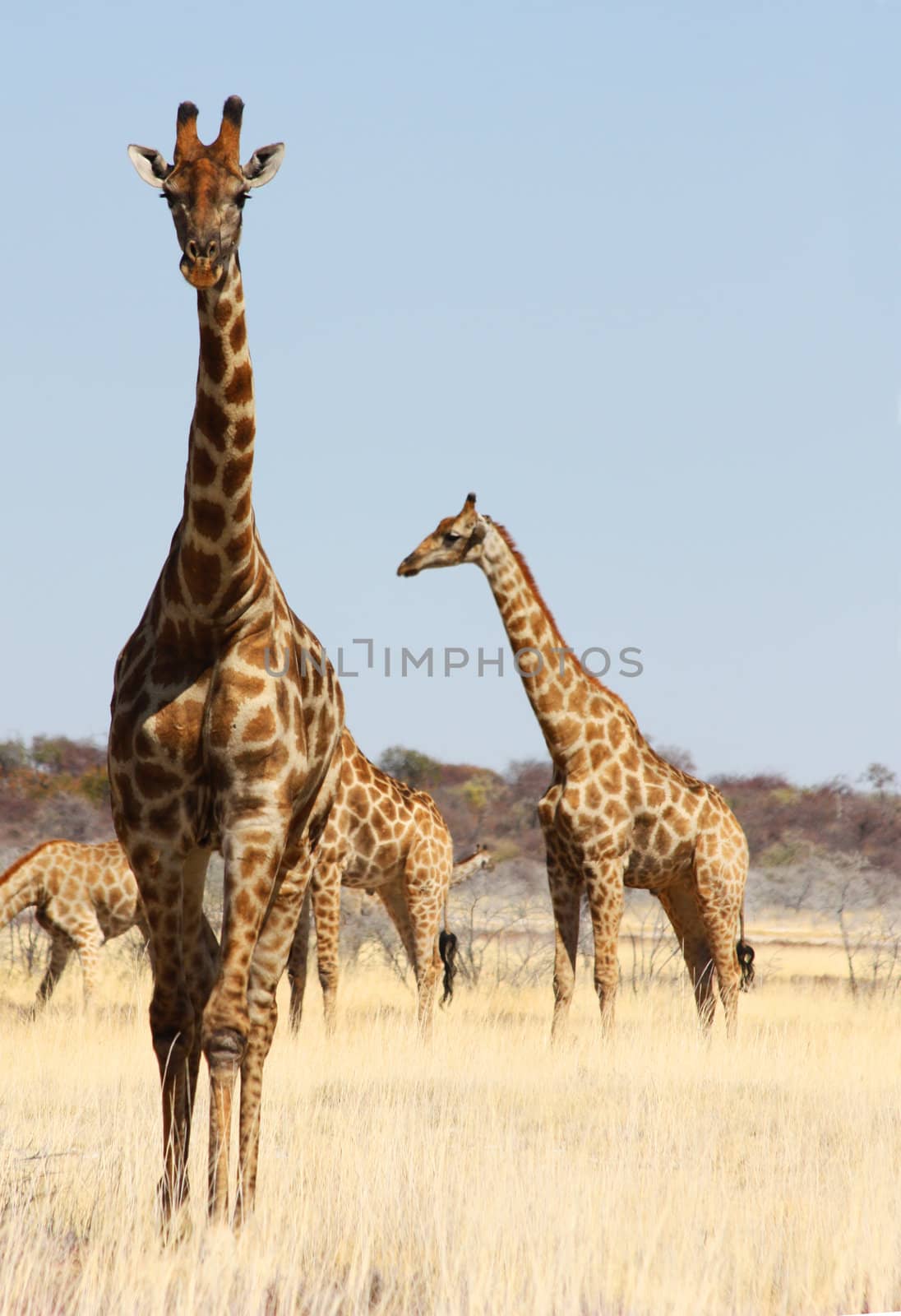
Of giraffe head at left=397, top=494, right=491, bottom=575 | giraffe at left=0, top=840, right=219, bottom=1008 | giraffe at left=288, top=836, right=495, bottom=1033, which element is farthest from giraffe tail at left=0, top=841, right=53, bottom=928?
giraffe head at left=397, top=494, right=491, bottom=575

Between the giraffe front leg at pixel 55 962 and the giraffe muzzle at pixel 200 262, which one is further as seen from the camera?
the giraffe front leg at pixel 55 962

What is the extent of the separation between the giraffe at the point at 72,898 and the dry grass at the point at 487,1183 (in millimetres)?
2805

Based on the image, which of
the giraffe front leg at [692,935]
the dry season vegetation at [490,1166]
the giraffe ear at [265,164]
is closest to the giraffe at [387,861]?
the dry season vegetation at [490,1166]

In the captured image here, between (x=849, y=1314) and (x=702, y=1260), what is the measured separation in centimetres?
44

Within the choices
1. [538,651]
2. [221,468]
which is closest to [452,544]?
[538,651]

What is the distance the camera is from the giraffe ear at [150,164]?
421 cm

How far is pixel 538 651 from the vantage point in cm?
1023

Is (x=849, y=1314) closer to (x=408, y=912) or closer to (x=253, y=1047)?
(x=253, y=1047)

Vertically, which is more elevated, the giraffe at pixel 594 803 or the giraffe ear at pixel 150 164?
the giraffe ear at pixel 150 164

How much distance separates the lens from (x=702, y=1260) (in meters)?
4.35

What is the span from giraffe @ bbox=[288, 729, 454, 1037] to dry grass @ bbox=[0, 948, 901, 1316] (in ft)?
5.45

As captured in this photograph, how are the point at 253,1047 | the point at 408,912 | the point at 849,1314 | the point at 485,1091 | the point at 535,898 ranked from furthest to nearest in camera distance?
the point at 535,898 < the point at 408,912 < the point at 485,1091 < the point at 253,1047 < the point at 849,1314

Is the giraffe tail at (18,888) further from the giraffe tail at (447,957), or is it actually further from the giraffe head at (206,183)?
the giraffe head at (206,183)

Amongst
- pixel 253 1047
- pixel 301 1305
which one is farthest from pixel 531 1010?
pixel 301 1305
